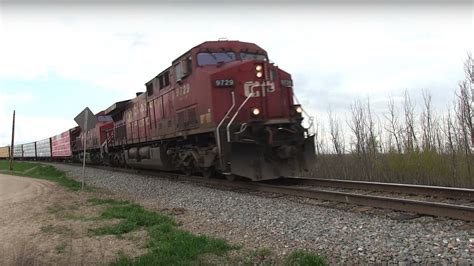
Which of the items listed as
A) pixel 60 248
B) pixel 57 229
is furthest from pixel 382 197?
pixel 57 229

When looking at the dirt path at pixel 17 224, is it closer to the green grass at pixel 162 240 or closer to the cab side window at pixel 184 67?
the green grass at pixel 162 240

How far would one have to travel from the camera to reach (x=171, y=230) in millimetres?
7141

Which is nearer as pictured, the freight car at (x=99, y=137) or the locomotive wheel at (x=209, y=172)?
the locomotive wheel at (x=209, y=172)

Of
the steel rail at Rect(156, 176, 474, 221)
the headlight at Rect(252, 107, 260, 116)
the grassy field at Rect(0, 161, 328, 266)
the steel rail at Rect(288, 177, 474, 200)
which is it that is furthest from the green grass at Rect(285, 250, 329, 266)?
the headlight at Rect(252, 107, 260, 116)

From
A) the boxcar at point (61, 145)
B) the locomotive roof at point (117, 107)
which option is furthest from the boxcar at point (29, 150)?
the locomotive roof at point (117, 107)

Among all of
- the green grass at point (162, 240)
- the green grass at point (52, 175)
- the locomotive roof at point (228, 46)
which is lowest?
the green grass at point (162, 240)

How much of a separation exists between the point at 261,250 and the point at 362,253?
1.18 meters

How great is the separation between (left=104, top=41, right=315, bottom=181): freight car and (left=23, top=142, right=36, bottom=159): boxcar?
169 feet

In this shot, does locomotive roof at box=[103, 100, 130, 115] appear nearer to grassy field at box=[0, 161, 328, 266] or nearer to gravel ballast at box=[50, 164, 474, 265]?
gravel ballast at box=[50, 164, 474, 265]

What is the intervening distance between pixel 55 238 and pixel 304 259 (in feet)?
14.3

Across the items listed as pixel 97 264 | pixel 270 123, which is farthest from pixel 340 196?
pixel 97 264

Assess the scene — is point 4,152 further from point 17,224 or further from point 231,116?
point 17,224

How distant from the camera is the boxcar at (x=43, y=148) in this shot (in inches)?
2026

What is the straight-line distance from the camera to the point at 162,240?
6.44m
